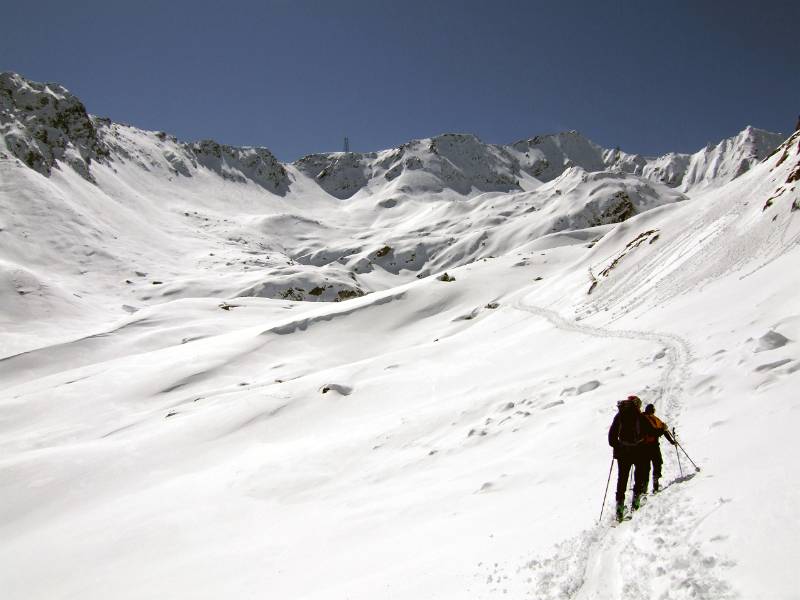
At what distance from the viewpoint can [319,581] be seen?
998cm

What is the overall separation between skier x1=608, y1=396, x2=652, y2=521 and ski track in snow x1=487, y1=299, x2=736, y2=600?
36 cm

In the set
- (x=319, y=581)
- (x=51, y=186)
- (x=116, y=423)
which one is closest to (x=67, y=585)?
(x=319, y=581)

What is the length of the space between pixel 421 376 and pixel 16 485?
1832 centimetres

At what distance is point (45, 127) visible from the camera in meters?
153

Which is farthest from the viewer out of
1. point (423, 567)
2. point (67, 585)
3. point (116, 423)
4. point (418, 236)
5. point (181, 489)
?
point (418, 236)

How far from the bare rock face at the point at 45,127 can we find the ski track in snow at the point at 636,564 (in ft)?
508

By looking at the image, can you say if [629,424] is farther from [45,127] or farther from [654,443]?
[45,127]

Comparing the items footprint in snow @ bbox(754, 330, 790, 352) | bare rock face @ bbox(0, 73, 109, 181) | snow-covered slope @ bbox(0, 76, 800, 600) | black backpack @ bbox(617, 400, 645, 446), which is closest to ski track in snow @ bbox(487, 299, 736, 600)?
snow-covered slope @ bbox(0, 76, 800, 600)

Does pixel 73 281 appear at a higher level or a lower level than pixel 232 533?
higher

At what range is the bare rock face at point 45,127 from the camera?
5187 inches

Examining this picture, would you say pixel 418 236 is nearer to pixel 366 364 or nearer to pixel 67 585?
pixel 366 364

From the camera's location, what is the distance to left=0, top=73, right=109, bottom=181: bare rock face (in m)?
132

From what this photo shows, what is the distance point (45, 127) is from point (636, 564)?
187m

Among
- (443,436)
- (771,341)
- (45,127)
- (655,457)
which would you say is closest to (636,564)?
(655,457)
